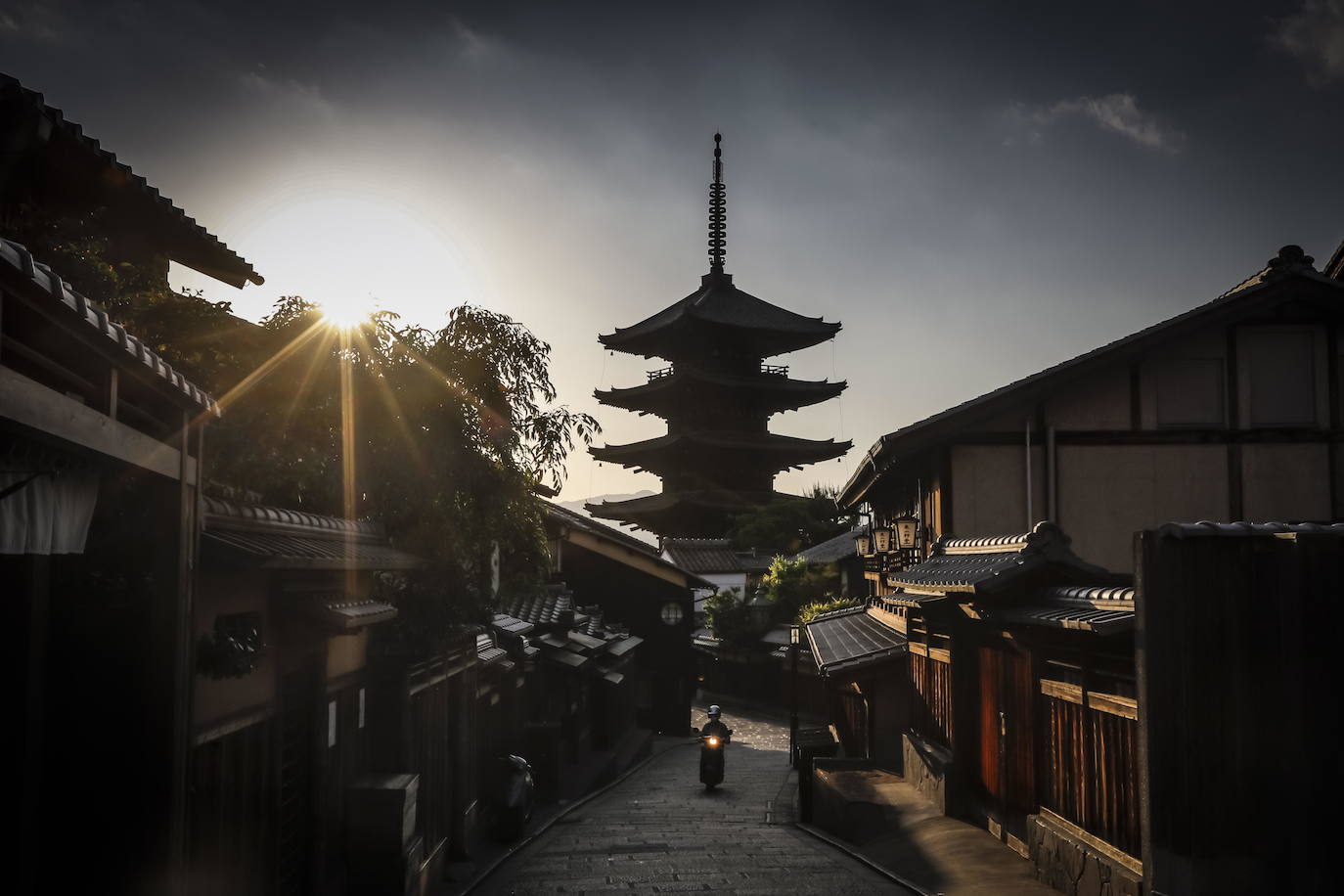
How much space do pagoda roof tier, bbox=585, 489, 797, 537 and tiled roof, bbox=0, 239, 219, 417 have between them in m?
41.5

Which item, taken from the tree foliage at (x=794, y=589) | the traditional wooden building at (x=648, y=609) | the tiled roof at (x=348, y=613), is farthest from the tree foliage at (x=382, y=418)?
the tree foliage at (x=794, y=589)

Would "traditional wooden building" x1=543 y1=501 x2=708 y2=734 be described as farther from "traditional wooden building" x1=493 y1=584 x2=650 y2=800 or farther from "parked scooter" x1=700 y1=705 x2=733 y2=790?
"parked scooter" x1=700 y1=705 x2=733 y2=790

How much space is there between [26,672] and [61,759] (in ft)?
1.72

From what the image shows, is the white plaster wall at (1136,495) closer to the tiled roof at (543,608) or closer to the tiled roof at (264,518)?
the tiled roof at (543,608)

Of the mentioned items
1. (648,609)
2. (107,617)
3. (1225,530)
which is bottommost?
(648,609)

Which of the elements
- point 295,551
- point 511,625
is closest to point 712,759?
point 511,625

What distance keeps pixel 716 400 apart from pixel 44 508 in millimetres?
42030

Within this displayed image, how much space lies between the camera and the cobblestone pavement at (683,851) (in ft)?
37.1

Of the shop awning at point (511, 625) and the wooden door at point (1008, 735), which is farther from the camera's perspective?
the shop awning at point (511, 625)

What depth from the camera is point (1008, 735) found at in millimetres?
11281

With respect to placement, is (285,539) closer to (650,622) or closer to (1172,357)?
(1172,357)

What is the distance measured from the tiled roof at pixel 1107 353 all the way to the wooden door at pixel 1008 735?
16.8 feet

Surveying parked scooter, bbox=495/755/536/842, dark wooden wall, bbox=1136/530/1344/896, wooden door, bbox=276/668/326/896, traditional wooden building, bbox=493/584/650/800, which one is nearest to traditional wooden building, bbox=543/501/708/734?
traditional wooden building, bbox=493/584/650/800

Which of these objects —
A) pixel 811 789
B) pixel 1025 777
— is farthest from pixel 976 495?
pixel 1025 777
